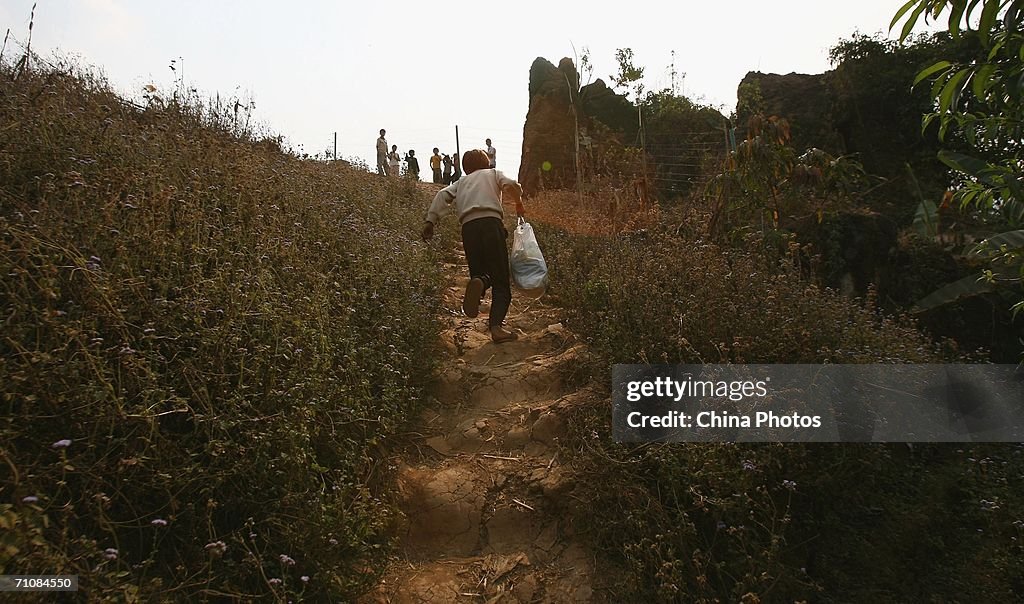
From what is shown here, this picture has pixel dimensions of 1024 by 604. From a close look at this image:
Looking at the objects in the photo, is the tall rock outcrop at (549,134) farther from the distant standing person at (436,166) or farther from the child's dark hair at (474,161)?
the child's dark hair at (474,161)

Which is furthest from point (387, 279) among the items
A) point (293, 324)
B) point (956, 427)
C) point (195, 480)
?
point (956, 427)

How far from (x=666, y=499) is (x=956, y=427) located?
1729mm

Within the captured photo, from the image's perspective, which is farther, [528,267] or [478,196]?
[528,267]

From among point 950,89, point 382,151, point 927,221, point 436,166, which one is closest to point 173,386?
point 950,89

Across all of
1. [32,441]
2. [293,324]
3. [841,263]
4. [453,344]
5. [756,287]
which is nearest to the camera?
[32,441]

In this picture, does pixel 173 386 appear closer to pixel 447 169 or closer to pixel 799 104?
pixel 799 104

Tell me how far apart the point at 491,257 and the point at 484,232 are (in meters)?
0.22

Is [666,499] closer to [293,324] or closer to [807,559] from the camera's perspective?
[807,559]

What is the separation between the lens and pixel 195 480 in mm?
2469

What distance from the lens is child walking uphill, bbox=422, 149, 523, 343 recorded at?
212 inches

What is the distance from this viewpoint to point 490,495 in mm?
3578

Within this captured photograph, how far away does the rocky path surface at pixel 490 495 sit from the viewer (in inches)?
118

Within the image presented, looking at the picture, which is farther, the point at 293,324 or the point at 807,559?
the point at 293,324

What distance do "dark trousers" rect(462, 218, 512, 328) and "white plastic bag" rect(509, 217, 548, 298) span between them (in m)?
0.11
